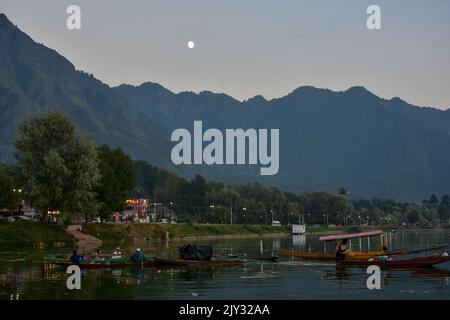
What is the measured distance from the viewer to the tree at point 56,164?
11388cm

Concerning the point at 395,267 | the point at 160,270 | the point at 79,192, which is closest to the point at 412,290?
the point at 395,267

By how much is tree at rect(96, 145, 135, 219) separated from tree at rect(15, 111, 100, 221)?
9.60 m

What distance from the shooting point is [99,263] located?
6712cm

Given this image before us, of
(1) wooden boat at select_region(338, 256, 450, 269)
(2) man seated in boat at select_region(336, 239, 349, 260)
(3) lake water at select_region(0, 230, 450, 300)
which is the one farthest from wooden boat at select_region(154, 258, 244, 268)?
(1) wooden boat at select_region(338, 256, 450, 269)

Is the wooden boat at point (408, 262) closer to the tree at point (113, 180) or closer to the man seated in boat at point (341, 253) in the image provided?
the man seated in boat at point (341, 253)

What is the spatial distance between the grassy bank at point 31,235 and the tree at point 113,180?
1105cm

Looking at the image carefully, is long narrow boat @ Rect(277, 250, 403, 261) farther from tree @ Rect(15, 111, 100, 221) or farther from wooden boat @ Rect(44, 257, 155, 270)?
tree @ Rect(15, 111, 100, 221)

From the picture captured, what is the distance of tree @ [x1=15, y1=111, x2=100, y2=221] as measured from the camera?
374 ft

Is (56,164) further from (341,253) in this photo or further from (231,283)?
(231,283)

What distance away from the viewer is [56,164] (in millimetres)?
112812

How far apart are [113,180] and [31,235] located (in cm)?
2953

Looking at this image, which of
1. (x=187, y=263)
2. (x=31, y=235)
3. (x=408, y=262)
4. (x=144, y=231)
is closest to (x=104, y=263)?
(x=187, y=263)
